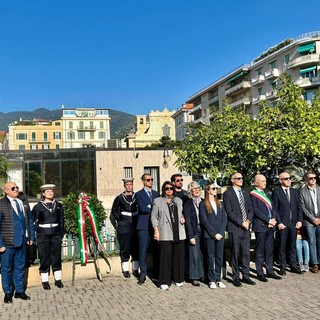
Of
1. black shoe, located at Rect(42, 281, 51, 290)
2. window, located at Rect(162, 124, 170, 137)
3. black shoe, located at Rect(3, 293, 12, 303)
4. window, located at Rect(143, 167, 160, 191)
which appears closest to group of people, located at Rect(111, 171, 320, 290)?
black shoe, located at Rect(42, 281, 51, 290)

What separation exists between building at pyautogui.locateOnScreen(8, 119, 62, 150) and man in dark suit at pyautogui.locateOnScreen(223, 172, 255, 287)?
98.3 m

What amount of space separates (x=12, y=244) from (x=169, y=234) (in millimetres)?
2672

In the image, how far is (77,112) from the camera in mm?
111938

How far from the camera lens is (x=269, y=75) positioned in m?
62.6

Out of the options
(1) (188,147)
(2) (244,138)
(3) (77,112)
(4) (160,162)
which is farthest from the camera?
Answer: (3) (77,112)

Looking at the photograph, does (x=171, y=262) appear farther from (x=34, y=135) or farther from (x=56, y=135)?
(x=56, y=135)

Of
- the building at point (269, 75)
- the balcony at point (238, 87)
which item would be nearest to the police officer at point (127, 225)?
the building at point (269, 75)

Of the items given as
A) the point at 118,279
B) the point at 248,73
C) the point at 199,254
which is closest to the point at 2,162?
the point at 118,279

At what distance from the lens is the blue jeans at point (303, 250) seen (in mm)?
8328

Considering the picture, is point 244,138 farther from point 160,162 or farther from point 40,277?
point 160,162

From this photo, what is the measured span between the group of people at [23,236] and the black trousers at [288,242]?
13.8ft

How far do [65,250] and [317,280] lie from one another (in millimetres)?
4897

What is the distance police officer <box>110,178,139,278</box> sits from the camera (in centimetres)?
838

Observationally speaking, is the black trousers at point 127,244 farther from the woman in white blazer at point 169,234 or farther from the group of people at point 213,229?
the woman in white blazer at point 169,234
